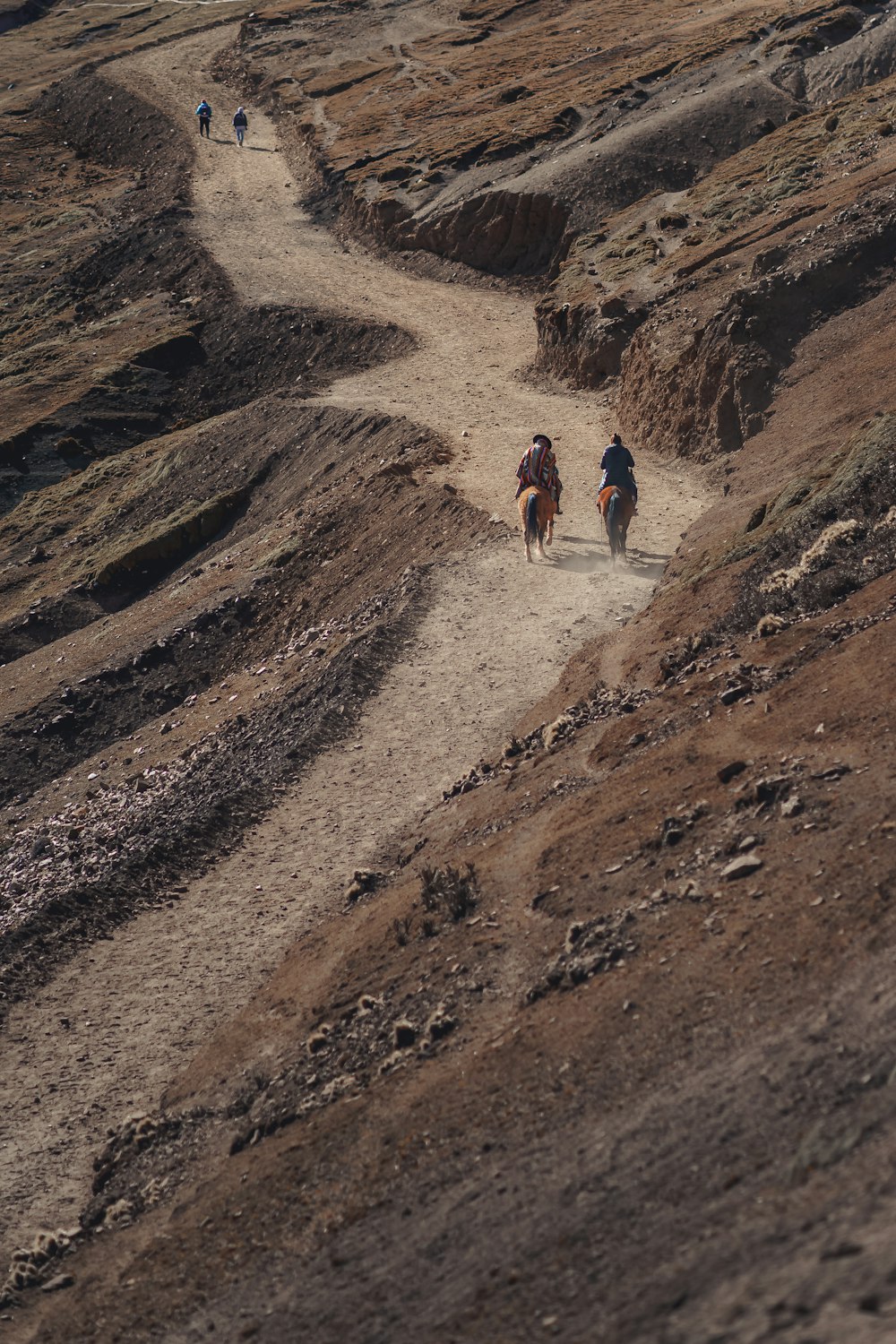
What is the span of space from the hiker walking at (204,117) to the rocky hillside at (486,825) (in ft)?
91.0

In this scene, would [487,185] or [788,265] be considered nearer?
[788,265]

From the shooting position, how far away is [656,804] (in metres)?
10.8

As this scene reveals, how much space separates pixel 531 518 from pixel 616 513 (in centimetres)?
140

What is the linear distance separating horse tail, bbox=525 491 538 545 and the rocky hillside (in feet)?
2.01

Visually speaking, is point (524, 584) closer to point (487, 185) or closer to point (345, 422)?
point (345, 422)

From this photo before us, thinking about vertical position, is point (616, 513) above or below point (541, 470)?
below

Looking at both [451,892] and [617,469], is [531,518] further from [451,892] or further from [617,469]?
[451,892]

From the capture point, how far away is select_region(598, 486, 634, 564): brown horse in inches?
774

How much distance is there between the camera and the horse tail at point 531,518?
20.3 metres

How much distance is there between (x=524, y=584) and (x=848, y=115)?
2040cm

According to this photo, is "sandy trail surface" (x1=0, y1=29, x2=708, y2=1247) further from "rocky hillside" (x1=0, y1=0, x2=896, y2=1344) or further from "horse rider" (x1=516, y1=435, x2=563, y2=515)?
"horse rider" (x1=516, y1=435, x2=563, y2=515)

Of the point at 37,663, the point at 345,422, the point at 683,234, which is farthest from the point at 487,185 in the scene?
the point at 37,663

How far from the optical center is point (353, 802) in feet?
51.4

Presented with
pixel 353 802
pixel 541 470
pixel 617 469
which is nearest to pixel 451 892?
pixel 353 802
